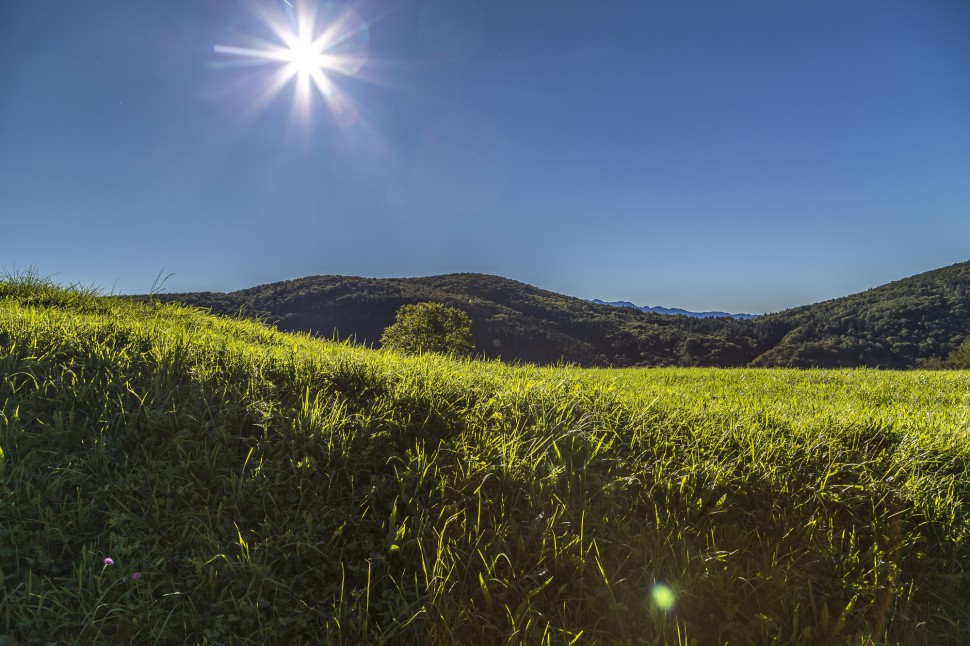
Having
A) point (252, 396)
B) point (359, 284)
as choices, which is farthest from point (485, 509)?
point (359, 284)

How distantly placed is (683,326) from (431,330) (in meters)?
94.2

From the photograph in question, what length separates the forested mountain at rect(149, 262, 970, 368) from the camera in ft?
219

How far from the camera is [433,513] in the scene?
3.13 meters

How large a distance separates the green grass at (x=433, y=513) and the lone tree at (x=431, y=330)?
2798cm

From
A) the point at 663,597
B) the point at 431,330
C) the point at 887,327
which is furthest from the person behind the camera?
the point at 887,327

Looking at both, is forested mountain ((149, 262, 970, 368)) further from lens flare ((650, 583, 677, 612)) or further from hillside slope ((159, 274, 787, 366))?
lens flare ((650, 583, 677, 612))

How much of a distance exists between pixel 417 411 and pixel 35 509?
2.78m

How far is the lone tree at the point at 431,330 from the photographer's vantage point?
33.1 metres

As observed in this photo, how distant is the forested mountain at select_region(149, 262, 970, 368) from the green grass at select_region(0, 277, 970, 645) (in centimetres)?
5301

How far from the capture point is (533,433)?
4.15 metres

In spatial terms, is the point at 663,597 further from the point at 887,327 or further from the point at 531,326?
the point at 887,327

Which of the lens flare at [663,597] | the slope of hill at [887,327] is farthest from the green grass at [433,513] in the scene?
the slope of hill at [887,327]

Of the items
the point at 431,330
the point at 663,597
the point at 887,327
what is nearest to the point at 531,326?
the point at 887,327

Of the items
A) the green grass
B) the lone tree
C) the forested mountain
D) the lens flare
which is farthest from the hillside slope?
the lens flare
